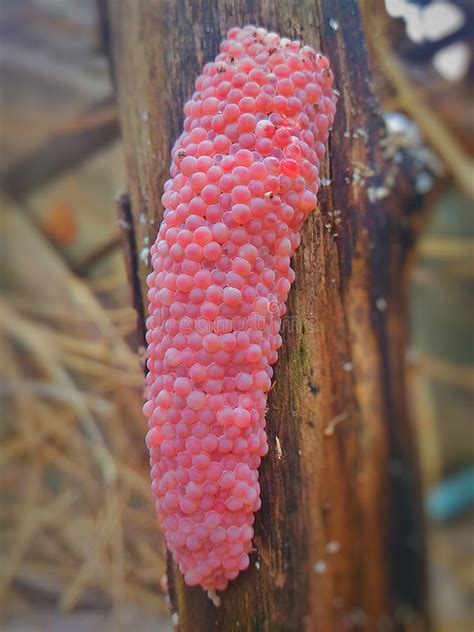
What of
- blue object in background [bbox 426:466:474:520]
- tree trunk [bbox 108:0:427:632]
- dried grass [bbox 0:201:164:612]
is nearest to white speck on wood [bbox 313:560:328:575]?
tree trunk [bbox 108:0:427:632]

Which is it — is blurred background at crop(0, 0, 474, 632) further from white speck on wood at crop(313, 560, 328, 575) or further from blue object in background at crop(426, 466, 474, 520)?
blue object in background at crop(426, 466, 474, 520)

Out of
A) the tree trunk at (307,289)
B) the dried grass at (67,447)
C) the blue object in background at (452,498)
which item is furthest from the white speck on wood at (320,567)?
the blue object in background at (452,498)

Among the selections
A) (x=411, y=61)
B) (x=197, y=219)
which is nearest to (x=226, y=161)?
(x=197, y=219)

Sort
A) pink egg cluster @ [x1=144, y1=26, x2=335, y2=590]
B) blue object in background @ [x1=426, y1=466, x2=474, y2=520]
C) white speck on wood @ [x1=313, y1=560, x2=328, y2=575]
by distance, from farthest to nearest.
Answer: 1. blue object in background @ [x1=426, y1=466, x2=474, y2=520]
2. white speck on wood @ [x1=313, y1=560, x2=328, y2=575]
3. pink egg cluster @ [x1=144, y1=26, x2=335, y2=590]

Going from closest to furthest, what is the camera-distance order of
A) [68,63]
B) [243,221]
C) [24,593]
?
[243,221]
[24,593]
[68,63]

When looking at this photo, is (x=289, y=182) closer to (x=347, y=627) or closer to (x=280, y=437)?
(x=280, y=437)

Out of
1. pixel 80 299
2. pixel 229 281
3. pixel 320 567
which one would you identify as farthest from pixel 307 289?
pixel 80 299
